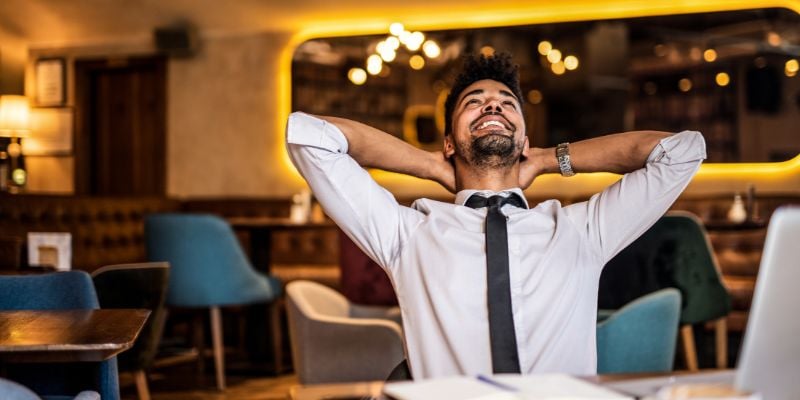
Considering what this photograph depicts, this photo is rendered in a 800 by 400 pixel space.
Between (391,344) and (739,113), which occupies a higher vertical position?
(739,113)

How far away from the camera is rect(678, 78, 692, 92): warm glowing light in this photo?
6.70 metres

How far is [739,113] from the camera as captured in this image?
21.5ft

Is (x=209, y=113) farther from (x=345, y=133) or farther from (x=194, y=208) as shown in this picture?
(x=345, y=133)

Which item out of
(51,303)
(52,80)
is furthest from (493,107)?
(52,80)

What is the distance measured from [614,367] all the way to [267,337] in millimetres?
3656

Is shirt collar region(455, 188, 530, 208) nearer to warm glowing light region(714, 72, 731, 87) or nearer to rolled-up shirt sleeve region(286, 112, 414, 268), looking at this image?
rolled-up shirt sleeve region(286, 112, 414, 268)

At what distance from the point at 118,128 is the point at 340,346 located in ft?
18.6

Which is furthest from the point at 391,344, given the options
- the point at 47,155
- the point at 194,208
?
the point at 47,155

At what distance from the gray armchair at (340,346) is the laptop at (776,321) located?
2.25m

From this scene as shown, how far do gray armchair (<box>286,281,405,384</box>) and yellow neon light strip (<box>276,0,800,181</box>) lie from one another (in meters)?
4.06

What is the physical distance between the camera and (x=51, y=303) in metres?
2.48

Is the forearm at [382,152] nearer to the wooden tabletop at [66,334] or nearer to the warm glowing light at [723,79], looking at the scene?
the wooden tabletop at [66,334]

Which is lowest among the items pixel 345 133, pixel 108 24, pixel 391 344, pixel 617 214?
pixel 391 344

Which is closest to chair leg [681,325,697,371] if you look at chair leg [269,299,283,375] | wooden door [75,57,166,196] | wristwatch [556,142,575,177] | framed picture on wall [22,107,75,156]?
chair leg [269,299,283,375]
